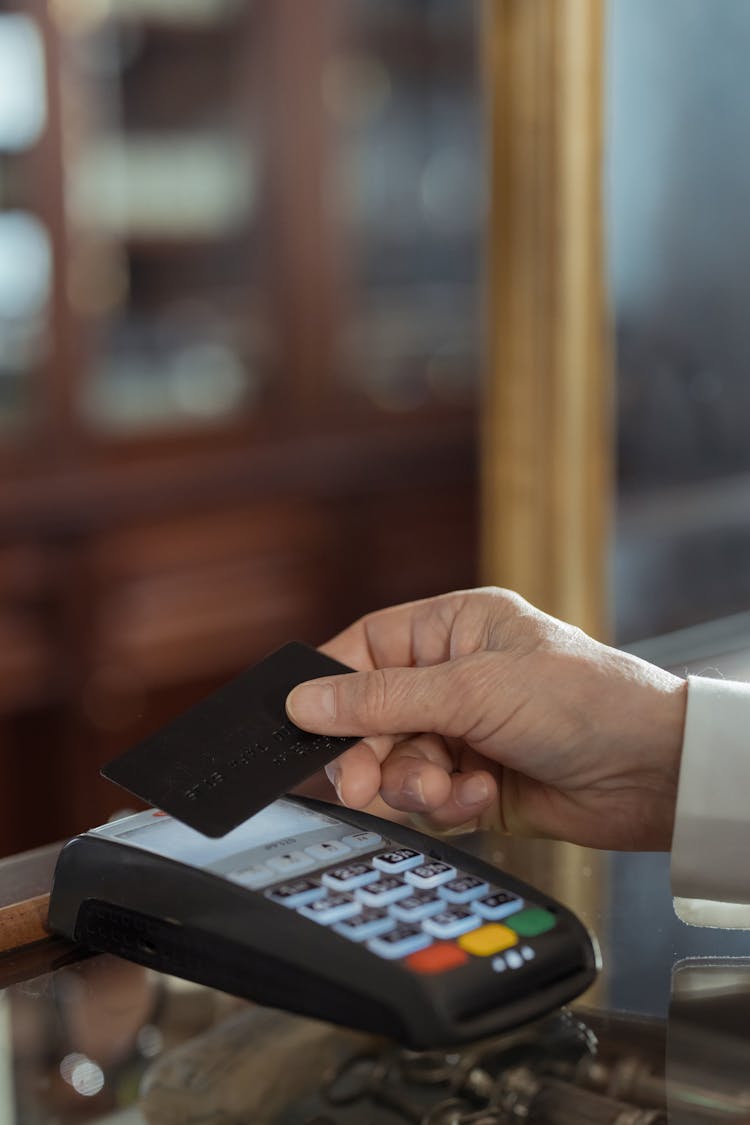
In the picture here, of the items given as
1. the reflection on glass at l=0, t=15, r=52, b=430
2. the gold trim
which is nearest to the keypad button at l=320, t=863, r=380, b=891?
the gold trim

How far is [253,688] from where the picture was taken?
1.94 feet

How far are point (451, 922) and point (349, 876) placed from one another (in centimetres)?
4

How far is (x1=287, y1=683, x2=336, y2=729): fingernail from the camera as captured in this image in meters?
0.58

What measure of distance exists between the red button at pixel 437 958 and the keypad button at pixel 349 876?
0.04 meters

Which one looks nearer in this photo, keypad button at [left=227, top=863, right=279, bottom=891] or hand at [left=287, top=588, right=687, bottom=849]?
keypad button at [left=227, top=863, right=279, bottom=891]

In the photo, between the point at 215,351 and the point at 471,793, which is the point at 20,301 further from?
the point at 471,793

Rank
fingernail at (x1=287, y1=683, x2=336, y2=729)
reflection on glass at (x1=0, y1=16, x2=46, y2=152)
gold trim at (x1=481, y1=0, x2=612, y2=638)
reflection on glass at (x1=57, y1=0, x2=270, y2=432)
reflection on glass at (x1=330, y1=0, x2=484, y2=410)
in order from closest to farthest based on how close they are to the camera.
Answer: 1. fingernail at (x1=287, y1=683, x2=336, y2=729)
2. gold trim at (x1=481, y1=0, x2=612, y2=638)
3. reflection on glass at (x1=0, y1=16, x2=46, y2=152)
4. reflection on glass at (x1=57, y1=0, x2=270, y2=432)
5. reflection on glass at (x1=330, y1=0, x2=484, y2=410)

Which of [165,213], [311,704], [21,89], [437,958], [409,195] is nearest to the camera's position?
[437,958]

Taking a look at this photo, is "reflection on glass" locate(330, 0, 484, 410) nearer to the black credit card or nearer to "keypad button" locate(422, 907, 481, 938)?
the black credit card

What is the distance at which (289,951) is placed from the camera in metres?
0.48

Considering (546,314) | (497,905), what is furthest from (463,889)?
(546,314)

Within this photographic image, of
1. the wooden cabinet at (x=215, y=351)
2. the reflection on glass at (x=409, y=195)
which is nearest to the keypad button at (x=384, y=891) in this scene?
the wooden cabinet at (x=215, y=351)

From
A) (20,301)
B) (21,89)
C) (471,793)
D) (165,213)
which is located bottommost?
(471,793)

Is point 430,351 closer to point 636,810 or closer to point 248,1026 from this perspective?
point 636,810
